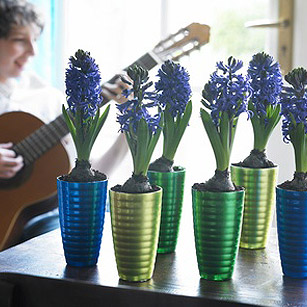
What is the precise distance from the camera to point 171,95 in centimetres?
95

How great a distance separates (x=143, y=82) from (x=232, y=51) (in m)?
1.98

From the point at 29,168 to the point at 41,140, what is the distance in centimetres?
10

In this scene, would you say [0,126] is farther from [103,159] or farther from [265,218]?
[265,218]

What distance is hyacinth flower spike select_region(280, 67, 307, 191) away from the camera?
870mm

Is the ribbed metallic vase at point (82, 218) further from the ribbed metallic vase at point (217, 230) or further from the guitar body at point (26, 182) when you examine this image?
the guitar body at point (26, 182)

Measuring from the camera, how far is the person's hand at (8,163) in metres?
1.88

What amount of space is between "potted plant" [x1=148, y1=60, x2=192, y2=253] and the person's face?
132 cm

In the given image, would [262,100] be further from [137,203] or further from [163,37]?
[163,37]

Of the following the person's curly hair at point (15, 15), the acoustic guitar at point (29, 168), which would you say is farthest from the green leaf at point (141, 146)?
the person's curly hair at point (15, 15)

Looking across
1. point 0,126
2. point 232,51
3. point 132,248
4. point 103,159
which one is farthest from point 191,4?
point 132,248

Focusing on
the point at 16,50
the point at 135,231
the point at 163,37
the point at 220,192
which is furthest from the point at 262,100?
the point at 163,37

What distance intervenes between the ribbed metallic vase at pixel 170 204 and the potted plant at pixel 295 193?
0.18 meters

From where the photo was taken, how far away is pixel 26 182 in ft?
6.33

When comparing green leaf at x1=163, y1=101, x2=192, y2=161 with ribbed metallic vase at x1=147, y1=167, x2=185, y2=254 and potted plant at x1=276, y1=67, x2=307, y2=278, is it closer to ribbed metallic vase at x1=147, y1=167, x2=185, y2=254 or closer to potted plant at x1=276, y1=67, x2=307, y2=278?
ribbed metallic vase at x1=147, y1=167, x2=185, y2=254
